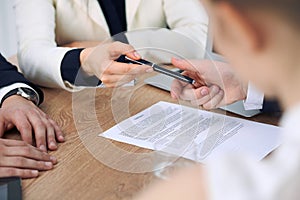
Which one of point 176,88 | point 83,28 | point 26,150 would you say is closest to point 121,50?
point 176,88

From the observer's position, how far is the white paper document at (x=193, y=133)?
85 cm

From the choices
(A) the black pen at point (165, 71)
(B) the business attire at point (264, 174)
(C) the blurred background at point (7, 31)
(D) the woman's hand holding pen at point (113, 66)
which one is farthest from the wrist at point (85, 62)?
(C) the blurred background at point (7, 31)

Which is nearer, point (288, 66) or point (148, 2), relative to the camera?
point (288, 66)

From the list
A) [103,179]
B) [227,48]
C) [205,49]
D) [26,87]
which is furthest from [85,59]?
[227,48]

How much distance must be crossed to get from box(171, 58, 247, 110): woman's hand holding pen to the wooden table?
3.1 inches

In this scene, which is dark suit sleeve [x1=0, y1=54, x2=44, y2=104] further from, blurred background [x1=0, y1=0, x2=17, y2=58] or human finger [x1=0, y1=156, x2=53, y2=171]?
blurred background [x1=0, y1=0, x2=17, y2=58]

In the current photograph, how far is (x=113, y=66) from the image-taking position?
96cm

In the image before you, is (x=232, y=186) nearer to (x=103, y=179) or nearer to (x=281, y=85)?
(x=281, y=85)

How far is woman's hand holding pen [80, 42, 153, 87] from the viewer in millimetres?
930

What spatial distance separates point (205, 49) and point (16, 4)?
2.07ft

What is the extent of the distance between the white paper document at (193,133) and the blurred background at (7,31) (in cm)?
164

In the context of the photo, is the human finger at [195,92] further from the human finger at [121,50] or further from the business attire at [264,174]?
the business attire at [264,174]

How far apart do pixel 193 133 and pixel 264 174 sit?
589 mm

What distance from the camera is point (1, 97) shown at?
1.03m
